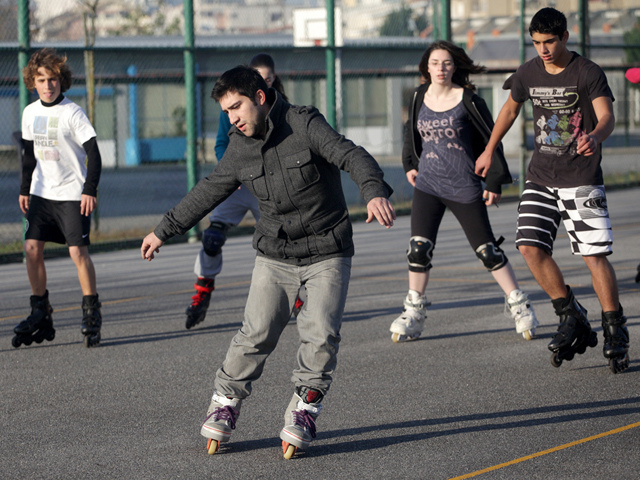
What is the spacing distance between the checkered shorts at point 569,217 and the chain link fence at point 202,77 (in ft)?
24.0

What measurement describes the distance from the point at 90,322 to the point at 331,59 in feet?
27.0

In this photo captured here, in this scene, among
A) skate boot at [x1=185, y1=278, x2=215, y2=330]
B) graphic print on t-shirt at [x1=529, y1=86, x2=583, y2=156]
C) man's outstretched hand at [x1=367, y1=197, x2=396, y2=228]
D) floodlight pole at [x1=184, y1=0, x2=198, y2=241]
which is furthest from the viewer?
floodlight pole at [x1=184, y1=0, x2=198, y2=241]

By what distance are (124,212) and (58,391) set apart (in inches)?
454

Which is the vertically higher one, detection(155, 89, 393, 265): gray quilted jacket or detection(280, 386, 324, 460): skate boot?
detection(155, 89, 393, 265): gray quilted jacket

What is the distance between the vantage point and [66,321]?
25.5ft

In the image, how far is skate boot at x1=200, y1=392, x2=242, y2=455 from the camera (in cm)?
434

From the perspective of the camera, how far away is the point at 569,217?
5.73 m

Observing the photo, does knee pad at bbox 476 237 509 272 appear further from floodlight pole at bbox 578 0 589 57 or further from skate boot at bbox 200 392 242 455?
floodlight pole at bbox 578 0 589 57

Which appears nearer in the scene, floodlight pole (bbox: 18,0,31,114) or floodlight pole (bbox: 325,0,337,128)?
floodlight pole (bbox: 18,0,31,114)

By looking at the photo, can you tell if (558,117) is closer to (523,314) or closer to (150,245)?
(523,314)

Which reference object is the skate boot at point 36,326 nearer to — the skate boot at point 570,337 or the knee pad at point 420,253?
the knee pad at point 420,253

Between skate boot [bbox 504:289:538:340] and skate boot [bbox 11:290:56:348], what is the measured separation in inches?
128

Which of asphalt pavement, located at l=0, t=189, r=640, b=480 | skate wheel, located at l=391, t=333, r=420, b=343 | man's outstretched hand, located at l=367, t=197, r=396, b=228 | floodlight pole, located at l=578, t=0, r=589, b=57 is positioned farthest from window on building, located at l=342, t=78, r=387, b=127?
man's outstretched hand, located at l=367, t=197, r=396, b=228

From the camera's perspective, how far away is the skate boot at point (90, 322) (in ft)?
22.2
